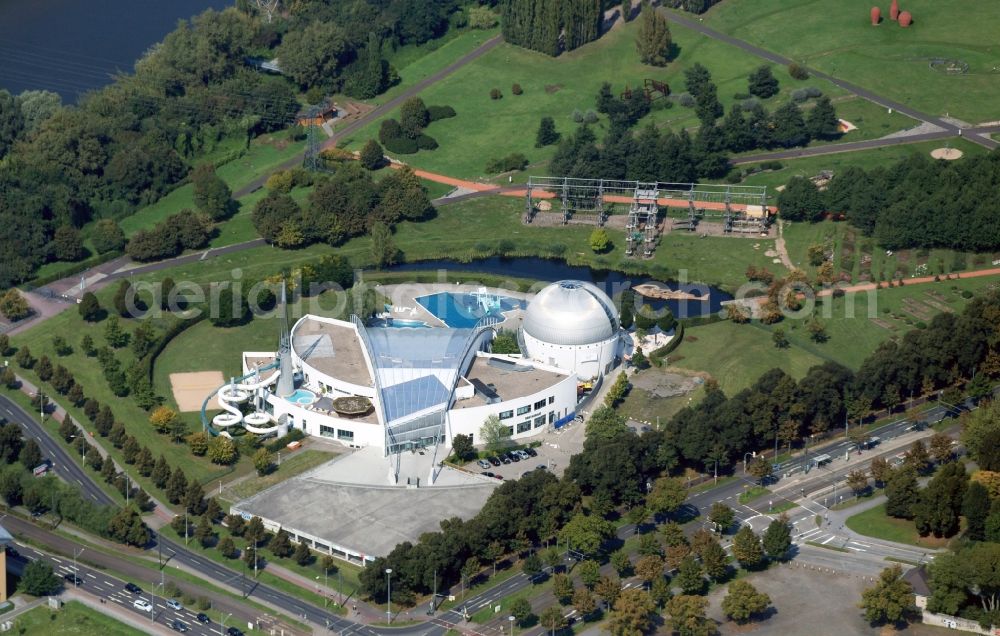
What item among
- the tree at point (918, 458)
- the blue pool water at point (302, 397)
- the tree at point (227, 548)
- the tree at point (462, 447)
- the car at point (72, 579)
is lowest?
the car at point (72, 579)

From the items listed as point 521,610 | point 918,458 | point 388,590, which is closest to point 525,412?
point 388,590

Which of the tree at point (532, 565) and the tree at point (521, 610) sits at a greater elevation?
the tree at point (532, 565)

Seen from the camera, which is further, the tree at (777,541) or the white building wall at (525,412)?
the white building wall at (525,412)

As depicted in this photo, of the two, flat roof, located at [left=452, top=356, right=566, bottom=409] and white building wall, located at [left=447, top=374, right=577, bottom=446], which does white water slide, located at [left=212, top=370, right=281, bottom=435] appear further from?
flat roof, located at [left=452, top=356, right=566, bottom=409]

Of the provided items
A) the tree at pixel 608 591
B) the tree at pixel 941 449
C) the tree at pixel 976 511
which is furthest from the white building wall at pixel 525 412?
the tree at pixel 976 511

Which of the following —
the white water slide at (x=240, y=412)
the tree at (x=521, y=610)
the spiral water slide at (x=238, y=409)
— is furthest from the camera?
the spiral water slide at (x=238, y=409)

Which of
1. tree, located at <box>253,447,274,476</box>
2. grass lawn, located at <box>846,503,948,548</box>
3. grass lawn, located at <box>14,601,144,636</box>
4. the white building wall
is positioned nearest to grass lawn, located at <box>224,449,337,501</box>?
tree, located at <box>253,447,274,476</box>

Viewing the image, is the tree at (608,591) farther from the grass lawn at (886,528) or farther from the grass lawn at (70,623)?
the grass lawn at (70,623)

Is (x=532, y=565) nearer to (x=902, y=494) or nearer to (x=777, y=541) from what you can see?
(x=777, y=541)
